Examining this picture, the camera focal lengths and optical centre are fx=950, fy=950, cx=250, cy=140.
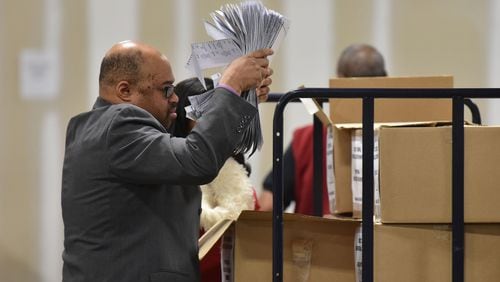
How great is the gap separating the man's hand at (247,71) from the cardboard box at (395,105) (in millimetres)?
631

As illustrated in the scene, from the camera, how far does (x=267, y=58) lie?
2.05 meters

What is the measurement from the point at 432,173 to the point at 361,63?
1365 mm

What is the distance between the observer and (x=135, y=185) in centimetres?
206

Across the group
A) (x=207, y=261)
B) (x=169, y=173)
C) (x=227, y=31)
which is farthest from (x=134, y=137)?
(x=207, y=261)

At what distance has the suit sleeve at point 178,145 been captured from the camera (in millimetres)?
1926

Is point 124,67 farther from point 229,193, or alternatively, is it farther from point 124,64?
point 229,193

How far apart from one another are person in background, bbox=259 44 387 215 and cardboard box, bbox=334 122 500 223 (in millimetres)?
1314

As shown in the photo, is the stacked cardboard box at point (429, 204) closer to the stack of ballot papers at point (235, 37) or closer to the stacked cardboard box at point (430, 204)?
the stacked cardboard box at point (430, 204)

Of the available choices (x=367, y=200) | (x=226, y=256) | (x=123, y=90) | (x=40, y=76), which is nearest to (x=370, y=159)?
(x=367, y=200)

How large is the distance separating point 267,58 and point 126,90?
33 cm

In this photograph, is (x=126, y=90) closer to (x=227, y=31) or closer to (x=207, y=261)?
(x=227, y=31)

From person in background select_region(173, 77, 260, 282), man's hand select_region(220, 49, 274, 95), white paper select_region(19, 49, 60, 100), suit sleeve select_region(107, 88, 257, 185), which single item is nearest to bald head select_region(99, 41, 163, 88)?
suit sleeve select_region(107, 88, 257, 185)

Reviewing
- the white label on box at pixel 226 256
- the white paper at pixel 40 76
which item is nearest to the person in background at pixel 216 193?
the white label on box at pixel 226 256

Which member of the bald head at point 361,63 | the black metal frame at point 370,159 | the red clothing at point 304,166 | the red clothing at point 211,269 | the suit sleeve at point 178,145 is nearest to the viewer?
the suit sleeve at point 178,145
